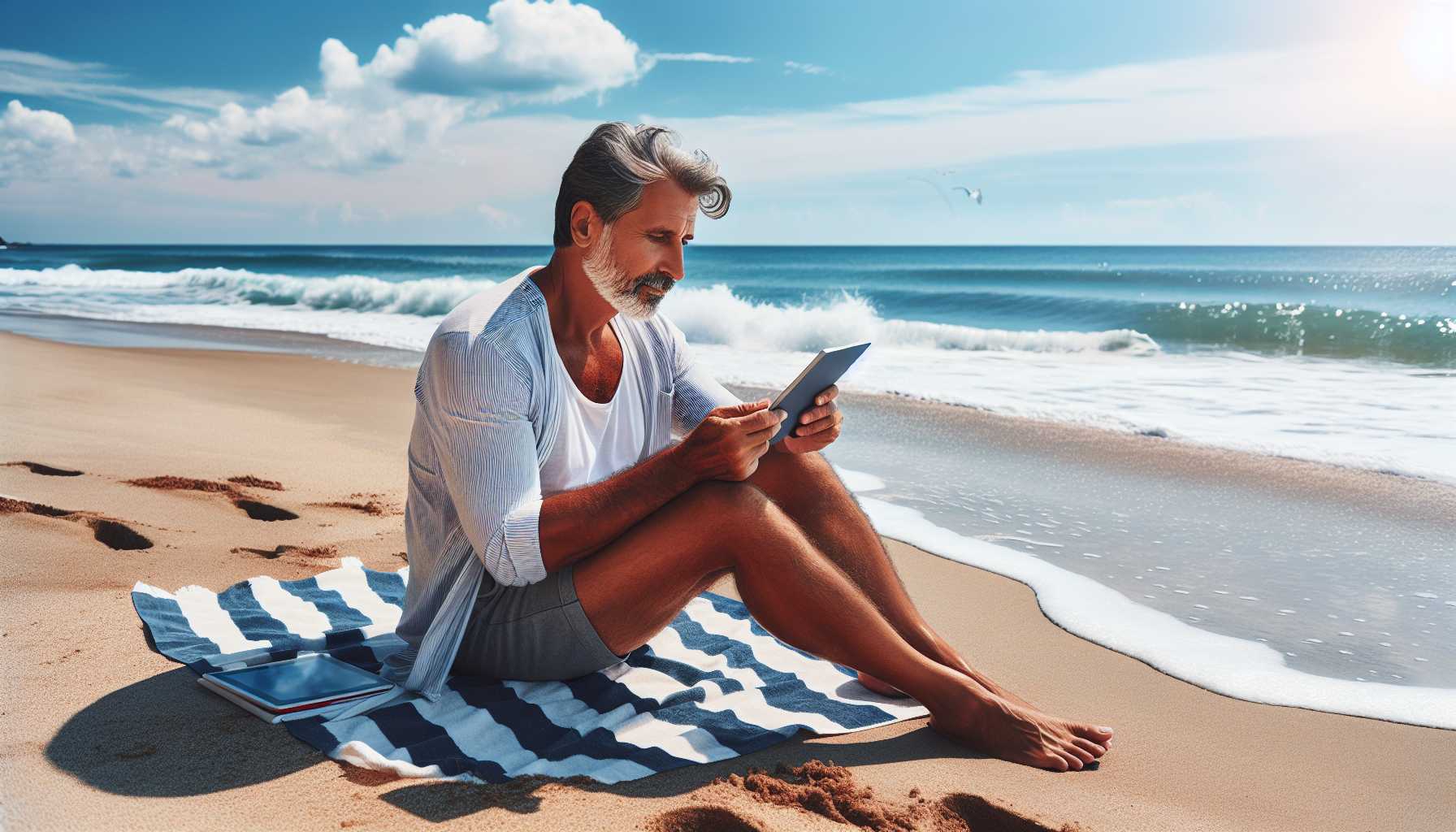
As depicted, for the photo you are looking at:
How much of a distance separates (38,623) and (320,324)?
583 inches

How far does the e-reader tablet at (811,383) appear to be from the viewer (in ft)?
8.28

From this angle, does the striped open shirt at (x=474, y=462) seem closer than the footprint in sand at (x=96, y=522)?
Yes

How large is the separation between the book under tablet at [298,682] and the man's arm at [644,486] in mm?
621

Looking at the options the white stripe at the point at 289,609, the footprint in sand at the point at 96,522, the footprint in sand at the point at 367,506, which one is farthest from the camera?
the footprint in sand at the point at 367,506

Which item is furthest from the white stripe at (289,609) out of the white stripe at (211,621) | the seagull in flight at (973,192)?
the seagull in flight at (973,192)

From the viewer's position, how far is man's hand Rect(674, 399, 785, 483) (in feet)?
7.30

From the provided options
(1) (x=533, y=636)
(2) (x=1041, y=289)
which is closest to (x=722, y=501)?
(1) (x=533, y=636)

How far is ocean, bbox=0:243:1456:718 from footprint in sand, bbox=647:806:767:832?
5.30 ft

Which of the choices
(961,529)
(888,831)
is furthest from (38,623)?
(961,529)

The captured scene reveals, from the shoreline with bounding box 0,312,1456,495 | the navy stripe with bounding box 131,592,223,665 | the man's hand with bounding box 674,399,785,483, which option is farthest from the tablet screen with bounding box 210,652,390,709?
the shoreline with bounding box 0,312,1456,495

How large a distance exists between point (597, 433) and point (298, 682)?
92 centimetres

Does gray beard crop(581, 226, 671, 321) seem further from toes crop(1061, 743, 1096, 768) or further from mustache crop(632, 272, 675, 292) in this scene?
toes crop(1061, 743, 1096, 768)

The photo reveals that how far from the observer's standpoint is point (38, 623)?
287cm

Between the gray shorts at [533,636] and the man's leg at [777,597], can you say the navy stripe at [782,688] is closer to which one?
the man's leg at [777,597]
